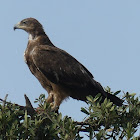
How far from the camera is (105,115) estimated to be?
246 inches

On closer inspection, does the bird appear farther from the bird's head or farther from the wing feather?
the bird's head

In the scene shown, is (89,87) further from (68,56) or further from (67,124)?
(67,124)

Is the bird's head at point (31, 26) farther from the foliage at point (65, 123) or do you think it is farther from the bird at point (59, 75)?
the foliage at point (65, 123)

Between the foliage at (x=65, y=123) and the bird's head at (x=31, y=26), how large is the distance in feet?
12.2

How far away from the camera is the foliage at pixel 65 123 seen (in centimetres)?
593

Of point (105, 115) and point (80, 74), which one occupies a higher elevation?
point (80, 74)

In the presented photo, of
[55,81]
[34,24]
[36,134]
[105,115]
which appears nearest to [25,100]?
[36,134]

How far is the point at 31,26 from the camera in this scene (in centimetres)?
1041

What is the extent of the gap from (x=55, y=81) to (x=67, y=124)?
332cm

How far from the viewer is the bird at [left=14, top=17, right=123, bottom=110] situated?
9.16 m

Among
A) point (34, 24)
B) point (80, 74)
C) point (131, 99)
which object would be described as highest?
point (34, 24)

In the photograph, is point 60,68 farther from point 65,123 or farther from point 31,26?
point 65,123

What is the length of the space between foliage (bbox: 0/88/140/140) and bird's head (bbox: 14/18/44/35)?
372 centimetres

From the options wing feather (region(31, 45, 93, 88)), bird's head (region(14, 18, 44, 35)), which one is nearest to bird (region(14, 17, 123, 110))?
wing feather (region(31, 45, 93, 88))
